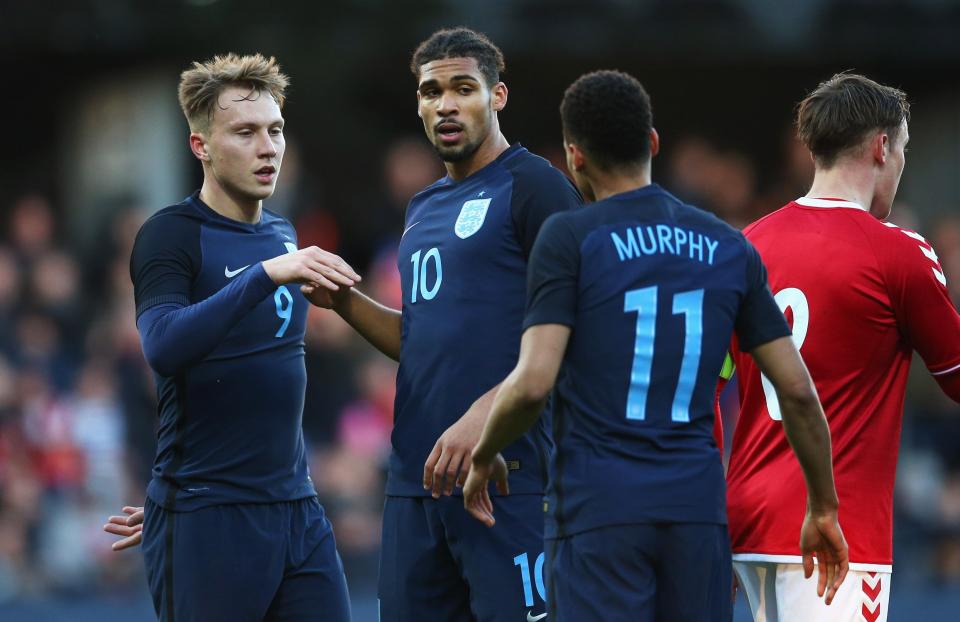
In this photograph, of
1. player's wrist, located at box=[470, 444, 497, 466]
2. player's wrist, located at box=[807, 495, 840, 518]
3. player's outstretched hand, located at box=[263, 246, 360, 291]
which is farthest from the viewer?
player's outstretched hand, located at box=[263, 246, 360, 291]

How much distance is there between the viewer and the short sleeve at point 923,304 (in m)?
4.84

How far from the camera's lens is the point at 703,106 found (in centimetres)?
1605

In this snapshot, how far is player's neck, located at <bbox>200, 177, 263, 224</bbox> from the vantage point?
541 centimetres

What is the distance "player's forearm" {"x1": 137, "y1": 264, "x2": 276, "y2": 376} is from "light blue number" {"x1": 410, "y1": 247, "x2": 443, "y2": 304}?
1.96 ft

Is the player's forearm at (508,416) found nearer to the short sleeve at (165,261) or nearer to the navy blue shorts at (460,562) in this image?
the navy blue shorts at (460,562)

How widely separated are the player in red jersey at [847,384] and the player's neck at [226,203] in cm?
189

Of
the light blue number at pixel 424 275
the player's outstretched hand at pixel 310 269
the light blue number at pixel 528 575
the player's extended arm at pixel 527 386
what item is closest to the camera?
the player's extended arm at pixel 527 386

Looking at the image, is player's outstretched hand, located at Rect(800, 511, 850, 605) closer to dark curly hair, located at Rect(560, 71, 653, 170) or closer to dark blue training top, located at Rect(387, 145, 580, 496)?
dark blue training top, located at Rect(387, 145, 580, 496)

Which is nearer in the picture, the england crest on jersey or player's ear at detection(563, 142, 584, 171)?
player's ear at detection(563, 142, 584, 171)

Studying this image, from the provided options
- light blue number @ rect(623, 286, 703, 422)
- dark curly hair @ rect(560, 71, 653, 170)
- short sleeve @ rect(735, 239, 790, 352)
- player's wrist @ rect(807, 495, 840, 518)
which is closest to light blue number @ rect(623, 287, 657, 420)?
light blue number @ rect(623, 286, 703, 422)

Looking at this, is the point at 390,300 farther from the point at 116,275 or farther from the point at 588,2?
the point at 588,2

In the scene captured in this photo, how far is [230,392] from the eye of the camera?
17.1ft

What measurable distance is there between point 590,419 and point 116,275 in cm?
800

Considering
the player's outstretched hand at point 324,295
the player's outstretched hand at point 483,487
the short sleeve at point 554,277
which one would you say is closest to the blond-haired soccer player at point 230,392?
the player's outstretched hand at point 324,295
